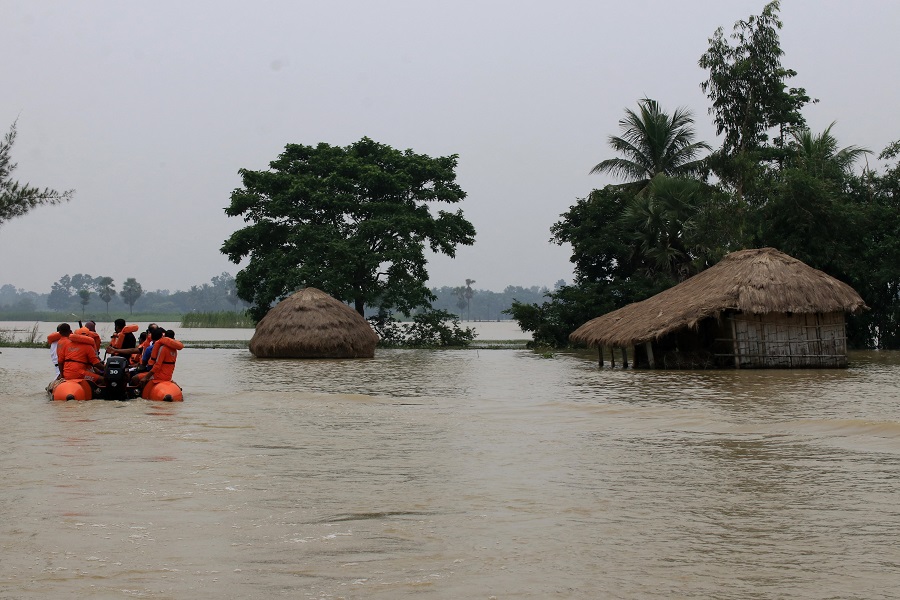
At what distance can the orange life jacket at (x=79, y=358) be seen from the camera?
14414mm

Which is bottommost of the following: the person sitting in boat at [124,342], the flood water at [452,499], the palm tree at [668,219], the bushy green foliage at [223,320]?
the flood water at [452,499]

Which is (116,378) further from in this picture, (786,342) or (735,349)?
(786,342)

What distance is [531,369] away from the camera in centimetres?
2427

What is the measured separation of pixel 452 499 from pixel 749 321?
1727cm

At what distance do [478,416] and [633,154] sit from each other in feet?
81.2

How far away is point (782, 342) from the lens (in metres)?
23.1

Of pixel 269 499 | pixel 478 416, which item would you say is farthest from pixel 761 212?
pixel 269 499

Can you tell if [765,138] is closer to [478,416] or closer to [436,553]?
[478,416]

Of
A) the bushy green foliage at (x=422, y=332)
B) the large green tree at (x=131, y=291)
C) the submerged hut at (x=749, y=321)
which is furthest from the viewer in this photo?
the large green tree at (x=131, y=291)

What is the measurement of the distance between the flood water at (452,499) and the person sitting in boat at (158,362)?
0.68 meters

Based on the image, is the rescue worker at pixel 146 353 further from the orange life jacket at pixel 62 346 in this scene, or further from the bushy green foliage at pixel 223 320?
the bushy green foliage at pixel 223 320

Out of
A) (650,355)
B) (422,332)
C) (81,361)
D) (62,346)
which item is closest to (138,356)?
(81,361)

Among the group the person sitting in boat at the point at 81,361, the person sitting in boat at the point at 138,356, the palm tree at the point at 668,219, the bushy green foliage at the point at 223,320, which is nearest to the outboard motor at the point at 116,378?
the person sitting in boat at the point at 81,361

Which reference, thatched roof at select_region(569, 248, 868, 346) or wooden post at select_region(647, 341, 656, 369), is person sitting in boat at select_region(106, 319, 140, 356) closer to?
thatched roof at select_region(569, 248, 868, 346)
